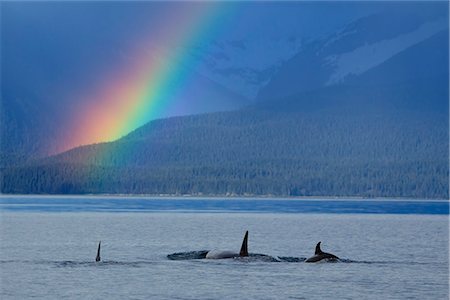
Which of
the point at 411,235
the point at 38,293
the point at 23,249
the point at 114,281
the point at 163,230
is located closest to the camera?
the point at 38,293

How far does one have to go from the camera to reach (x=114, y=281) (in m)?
58.7

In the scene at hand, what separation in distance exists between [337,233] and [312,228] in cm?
981

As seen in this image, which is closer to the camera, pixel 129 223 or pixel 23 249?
pixel 23 249

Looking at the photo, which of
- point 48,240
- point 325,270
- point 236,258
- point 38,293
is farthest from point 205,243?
point 38,293

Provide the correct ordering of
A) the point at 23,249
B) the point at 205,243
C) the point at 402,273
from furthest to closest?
the point at 205,243
the point at 23,249
the point at 402,273

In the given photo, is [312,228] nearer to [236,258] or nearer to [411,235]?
[411,235]

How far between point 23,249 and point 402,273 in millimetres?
28100

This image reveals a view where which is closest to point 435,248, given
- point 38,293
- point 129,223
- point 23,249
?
point 23,249

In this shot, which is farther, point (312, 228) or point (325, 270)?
point (312, 228)

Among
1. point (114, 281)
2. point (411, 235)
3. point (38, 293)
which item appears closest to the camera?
point (38, 293)

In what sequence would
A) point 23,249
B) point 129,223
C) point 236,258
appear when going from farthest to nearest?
point 129,223, point 23,249, point 236,258

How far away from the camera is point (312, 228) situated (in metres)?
115

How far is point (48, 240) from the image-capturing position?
90875 mm

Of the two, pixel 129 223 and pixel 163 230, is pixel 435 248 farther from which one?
pixel 129 223
